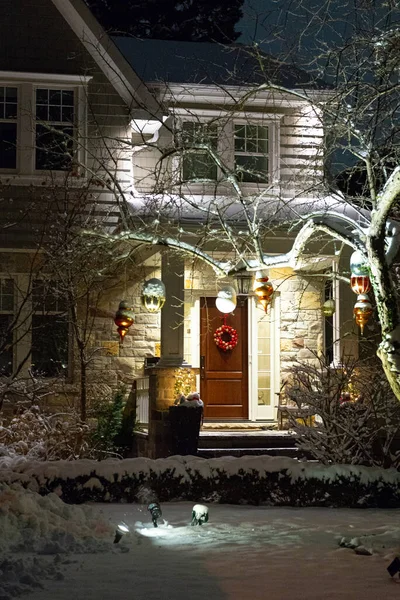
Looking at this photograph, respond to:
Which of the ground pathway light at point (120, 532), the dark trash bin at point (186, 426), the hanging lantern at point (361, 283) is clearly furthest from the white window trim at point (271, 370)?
the ground pathway light at point (120, 532)

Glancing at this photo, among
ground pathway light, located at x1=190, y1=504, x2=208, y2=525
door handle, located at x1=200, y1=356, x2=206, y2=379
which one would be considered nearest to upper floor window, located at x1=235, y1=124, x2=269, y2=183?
door handle, located at x1=200, y1=356, x2=206, y2=379

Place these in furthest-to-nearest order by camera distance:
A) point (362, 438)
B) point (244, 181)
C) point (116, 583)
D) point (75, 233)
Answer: point (244, 181) < point (75, 233) < point (362, 438) < point (116, 583)

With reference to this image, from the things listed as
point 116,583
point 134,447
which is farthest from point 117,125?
point 116,583

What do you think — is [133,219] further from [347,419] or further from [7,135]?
[347,419]

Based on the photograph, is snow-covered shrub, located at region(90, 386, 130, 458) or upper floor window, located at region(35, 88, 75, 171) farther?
upper floor window, located at region(35, 88, 75, 171)

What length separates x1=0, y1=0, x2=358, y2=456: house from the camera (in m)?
15.9

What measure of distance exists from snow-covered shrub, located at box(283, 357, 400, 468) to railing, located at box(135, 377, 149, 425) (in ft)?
11.3

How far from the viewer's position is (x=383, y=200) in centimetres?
930

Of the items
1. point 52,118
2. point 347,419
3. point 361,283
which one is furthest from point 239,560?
point 52,118

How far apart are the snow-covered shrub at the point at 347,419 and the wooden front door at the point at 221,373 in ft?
15.9

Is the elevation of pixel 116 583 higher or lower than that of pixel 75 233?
lower

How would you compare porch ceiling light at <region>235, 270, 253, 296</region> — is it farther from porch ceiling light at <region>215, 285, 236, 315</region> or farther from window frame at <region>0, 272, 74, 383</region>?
window frame at <region>0, 272, 74, 383</region>

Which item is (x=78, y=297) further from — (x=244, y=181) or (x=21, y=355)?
(x=244, y=181)

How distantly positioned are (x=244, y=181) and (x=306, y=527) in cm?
851
